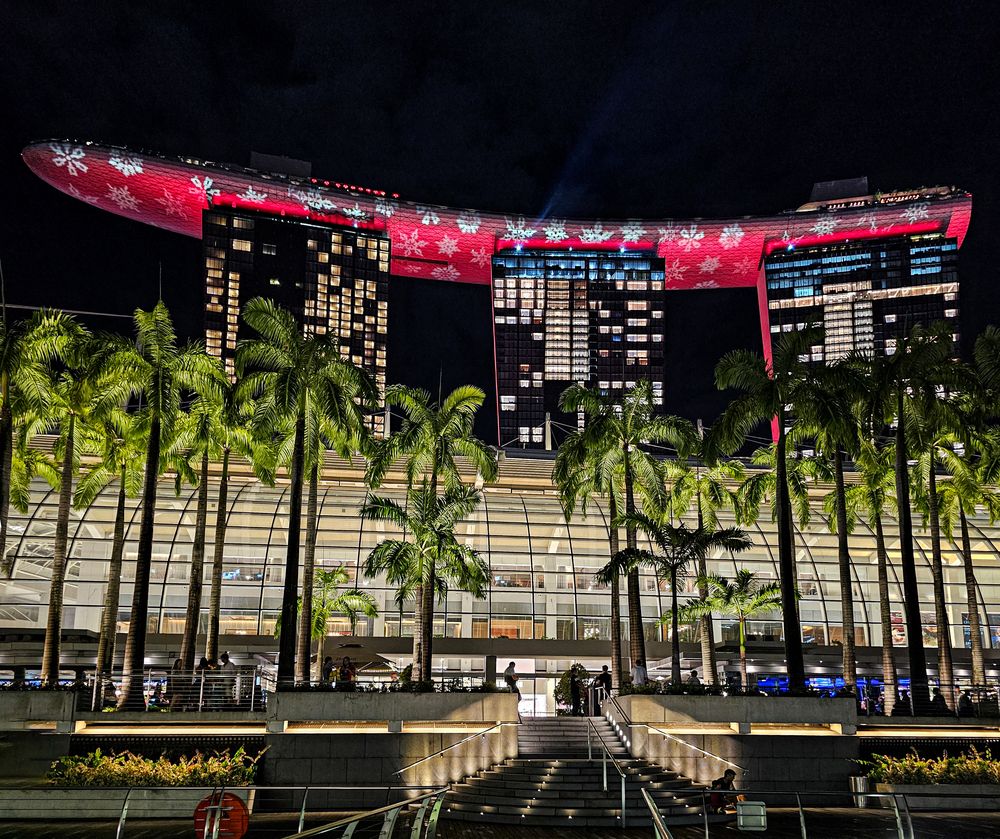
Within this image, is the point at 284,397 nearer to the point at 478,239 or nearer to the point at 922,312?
the point at 478,239

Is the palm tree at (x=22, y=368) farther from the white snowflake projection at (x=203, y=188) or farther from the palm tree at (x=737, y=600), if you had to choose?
the white snowflake projection at (x=203, y=188)

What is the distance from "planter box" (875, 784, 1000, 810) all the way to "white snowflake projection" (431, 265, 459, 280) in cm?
13940

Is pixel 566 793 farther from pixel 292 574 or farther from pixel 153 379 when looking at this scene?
pixel 153 379

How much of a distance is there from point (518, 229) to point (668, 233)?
23441 millimetres

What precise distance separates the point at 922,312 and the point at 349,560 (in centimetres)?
13087

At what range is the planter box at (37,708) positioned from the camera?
2883 cm

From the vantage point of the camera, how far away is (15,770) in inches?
1089

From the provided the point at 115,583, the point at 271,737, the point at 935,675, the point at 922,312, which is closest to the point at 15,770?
the point at 271,737

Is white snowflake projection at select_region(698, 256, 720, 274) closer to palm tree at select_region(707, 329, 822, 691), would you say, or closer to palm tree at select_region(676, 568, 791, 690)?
palm tree at select_region(676, 568, 791, 690)

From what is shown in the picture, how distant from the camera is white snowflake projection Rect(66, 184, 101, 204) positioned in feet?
435

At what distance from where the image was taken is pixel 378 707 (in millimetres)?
30562

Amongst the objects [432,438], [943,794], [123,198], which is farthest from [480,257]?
[943,794]

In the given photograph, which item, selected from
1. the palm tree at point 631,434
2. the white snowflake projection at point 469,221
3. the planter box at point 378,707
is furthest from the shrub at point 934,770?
the white snowflake projection at point 469,221

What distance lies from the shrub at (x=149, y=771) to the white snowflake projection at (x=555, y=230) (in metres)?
132
